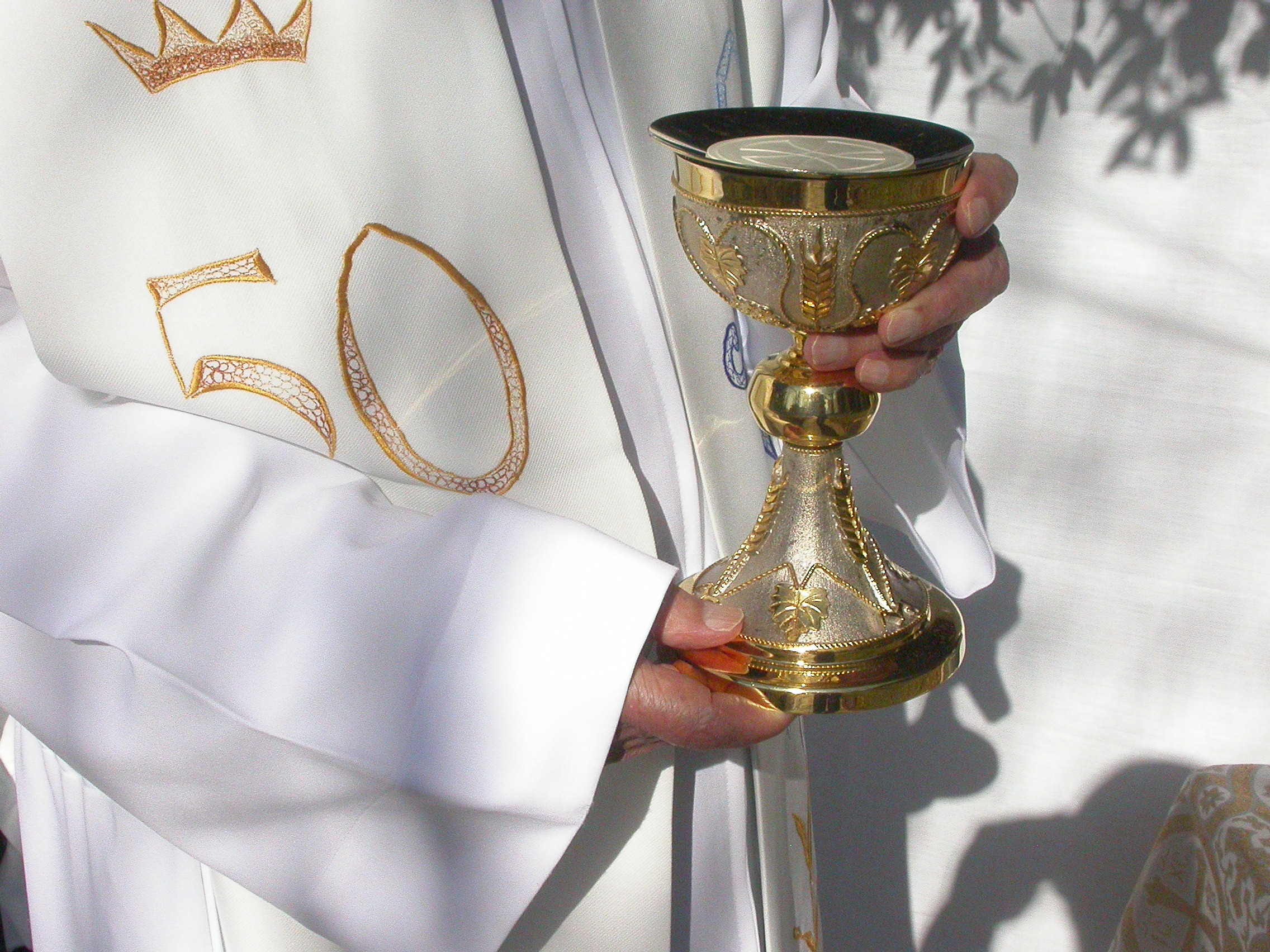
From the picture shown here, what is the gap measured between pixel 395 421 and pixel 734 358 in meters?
0.31

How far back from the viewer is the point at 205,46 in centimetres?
65

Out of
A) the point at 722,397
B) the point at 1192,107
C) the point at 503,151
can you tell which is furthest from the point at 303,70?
the point at 1192,107

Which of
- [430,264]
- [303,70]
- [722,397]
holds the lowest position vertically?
[722,397]

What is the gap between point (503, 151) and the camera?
728mm

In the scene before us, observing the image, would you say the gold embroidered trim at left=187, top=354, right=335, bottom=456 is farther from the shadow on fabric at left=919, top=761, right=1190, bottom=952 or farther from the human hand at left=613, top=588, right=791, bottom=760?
the shadow on fabric at left=919, top=761, right=1190, bottom=952

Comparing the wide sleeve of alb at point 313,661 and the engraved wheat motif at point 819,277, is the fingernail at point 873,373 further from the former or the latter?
the wide sleeve of alb at point 313,661

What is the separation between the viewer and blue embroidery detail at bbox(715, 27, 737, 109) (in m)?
0.90

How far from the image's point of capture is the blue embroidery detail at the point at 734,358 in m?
0.88

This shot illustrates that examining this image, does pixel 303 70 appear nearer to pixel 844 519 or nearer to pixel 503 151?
pixel 503 151

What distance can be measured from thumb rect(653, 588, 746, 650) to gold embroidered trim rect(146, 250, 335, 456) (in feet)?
0.85

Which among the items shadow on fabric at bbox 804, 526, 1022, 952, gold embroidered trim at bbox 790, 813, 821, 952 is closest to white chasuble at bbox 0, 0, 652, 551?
gold embroidered trim at bbox 790, 813, 821, 952

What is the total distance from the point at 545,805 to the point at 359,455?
0.25 metres

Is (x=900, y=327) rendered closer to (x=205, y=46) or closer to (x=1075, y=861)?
(x=205, y=46)

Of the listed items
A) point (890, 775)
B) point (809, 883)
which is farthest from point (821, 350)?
point (890, 775)
